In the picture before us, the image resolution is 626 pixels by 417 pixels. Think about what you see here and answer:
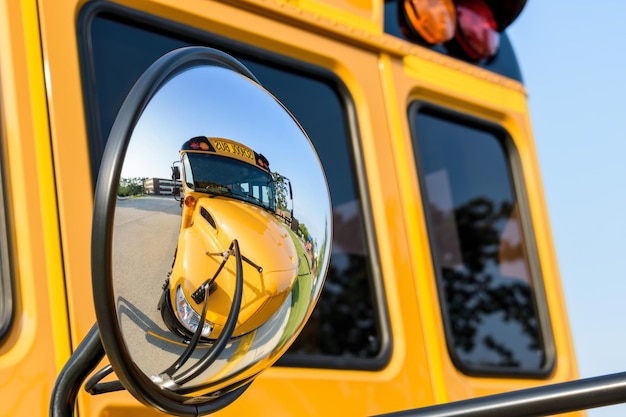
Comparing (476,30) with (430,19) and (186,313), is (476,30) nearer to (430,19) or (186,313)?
(430,19)

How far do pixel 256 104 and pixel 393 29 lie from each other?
1088 mm

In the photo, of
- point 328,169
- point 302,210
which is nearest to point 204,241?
point 302,210

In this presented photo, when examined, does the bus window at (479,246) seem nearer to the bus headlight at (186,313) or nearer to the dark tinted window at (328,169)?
the dark tinted window at (328,169)

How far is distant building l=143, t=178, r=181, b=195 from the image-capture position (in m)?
0.77

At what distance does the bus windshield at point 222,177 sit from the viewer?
0.78 meters

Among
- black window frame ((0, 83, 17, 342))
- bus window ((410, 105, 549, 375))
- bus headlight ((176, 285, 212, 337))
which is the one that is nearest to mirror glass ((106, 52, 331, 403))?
bus headlight ((176, 285, 212, 337))

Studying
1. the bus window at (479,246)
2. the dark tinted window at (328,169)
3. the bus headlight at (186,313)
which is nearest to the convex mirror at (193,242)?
the bus headlight at (186,313)

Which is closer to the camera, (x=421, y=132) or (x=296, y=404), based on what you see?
(x=296, y=404)

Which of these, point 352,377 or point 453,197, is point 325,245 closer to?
point 352,377

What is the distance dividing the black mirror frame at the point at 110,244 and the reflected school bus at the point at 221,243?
5 cm

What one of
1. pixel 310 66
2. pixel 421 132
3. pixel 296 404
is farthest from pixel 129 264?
pixel 421 132

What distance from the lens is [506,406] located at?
83 cm

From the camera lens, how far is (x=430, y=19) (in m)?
1.94

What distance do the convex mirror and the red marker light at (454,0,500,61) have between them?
1281 millimetres
